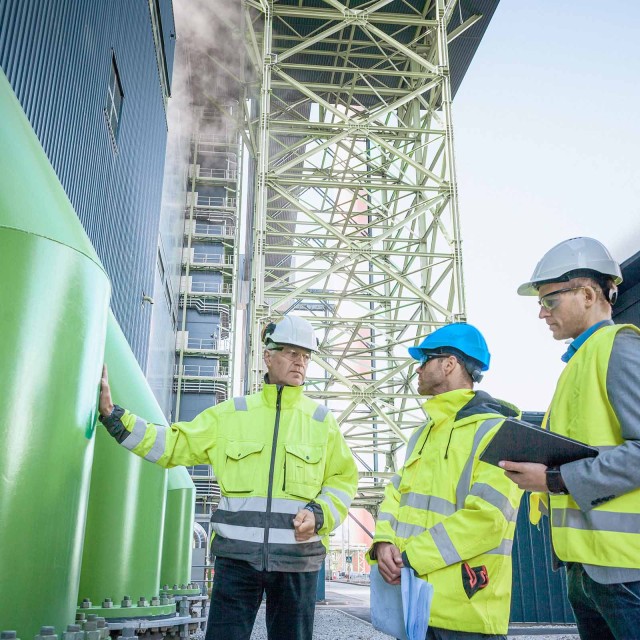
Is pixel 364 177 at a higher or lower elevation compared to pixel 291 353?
higher

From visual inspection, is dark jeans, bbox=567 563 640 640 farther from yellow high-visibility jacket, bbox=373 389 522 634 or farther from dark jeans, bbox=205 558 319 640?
dark jeans, bbox=205 558 319 640

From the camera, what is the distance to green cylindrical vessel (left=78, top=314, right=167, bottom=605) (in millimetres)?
3502

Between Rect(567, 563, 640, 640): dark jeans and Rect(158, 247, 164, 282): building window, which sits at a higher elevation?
Rect(158, 247, 164, 282): building window

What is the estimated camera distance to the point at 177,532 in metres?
6.95

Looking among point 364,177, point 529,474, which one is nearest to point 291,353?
point 529,474

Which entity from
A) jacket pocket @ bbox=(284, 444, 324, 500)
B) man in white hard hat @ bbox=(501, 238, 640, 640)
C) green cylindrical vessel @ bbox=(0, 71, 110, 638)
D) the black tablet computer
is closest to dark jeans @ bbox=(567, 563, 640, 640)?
man in white hard hat @ bbox=(501, 238, 640, 640)

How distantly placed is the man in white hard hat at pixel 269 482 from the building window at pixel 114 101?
702 cm

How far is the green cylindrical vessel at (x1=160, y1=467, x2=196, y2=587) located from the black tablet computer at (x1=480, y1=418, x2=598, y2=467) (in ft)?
17.0

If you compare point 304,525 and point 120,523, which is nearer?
point 304,525

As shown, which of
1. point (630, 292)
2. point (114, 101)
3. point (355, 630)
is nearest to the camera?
point (355, 630)

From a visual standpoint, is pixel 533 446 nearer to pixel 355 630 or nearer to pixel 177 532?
pixel 177 532

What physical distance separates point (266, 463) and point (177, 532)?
4303mm

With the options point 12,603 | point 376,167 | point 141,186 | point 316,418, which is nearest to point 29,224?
point 12,603

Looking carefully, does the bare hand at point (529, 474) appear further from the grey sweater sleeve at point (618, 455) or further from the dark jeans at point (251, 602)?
the dark jeans at point (251, 602)
